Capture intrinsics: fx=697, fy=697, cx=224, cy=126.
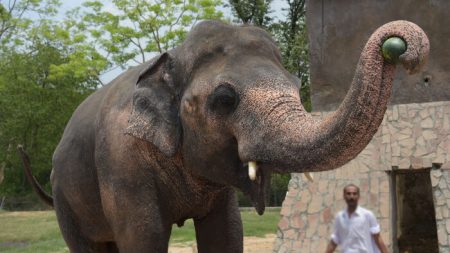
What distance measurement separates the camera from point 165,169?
11.7ft

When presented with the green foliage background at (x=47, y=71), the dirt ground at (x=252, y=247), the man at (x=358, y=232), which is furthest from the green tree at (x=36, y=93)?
the man at (x=358, y=232)

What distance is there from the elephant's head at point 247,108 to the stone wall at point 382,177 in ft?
22.6

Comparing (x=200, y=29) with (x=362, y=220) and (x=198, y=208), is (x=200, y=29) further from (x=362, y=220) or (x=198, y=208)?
(x=362, y=220)

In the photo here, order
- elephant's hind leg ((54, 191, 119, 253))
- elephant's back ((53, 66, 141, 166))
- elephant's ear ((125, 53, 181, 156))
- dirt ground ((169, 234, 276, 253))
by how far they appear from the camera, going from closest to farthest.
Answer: elephant's ear ((125, 53, 181, 156)), elephant's back ((53, 66, 141, 166)), elephant's hind leg ((54, 191, 119, 253)), dirt ground ((169, 234, 276, 253))

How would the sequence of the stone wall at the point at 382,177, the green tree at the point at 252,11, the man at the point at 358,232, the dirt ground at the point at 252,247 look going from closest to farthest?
the man at the point at 358,232
the stone wall at the point at 382,177
the dirt ground at the point at 252,247
the green tree at the point at 252,11

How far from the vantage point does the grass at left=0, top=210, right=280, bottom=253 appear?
14078 mm

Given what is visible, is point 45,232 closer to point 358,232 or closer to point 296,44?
point 296,44

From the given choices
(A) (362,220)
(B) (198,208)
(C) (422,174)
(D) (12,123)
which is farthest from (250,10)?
(B) (198,208)

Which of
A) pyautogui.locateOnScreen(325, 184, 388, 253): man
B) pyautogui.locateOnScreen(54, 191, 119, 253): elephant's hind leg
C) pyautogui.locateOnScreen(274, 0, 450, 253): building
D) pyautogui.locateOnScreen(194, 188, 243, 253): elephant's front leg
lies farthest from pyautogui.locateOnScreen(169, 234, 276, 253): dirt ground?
pyautogui.locateOnScreen(194, 188, 243, 253): elephant's front leg

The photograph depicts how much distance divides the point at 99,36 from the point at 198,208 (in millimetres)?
21525

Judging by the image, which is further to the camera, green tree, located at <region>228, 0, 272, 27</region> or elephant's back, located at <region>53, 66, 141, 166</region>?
green tree, located at <region>228, 0, 272, 27</region>

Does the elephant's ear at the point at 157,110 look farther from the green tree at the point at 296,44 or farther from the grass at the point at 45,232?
the green tree at the point at 296,44

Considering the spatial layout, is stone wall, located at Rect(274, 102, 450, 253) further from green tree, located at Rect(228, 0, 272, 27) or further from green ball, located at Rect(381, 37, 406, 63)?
green tree, located at Rect(228, 0, 272, 27)

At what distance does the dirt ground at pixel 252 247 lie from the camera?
12156mm
